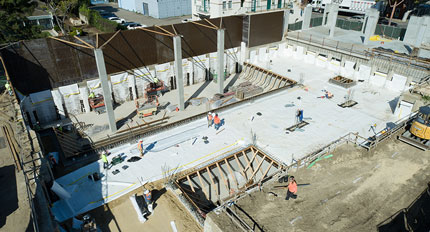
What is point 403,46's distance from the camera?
128 ft

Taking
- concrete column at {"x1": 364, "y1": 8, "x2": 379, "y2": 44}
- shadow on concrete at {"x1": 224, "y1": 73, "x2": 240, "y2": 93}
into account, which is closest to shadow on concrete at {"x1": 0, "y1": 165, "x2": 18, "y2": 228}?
shadow on concrete at {"x1": 224, "y1": 73, "x2": 240, "y2": 93}

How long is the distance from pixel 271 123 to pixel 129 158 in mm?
12930

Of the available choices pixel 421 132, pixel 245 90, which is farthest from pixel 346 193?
pixel 245 90

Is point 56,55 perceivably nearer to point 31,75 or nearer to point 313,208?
point 31,75

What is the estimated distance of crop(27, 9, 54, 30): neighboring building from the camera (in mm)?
55875

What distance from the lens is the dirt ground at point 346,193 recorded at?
13.9 metres

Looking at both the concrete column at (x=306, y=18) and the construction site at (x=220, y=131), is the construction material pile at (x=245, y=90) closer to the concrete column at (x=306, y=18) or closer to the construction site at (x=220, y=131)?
the construction site at (x=220, y=131)

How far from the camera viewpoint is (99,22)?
59.2 meters

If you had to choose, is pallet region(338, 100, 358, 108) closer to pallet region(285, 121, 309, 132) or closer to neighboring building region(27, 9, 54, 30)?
pallet region(285, 121, 309, 132)

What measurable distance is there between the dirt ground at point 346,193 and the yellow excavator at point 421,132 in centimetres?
48

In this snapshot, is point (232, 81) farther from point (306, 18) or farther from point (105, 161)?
point (105, 161)

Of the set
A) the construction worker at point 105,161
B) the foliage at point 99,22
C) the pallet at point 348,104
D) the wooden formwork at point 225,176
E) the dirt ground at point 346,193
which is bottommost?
the wooden formwork at point 225,176

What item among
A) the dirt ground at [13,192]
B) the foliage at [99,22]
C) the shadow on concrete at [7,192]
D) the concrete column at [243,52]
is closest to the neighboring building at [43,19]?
the foliage at [99,22]

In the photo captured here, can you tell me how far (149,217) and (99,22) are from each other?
2058 inches
